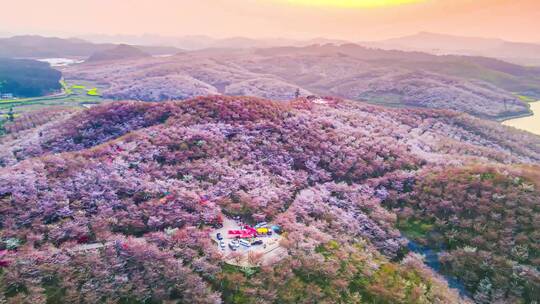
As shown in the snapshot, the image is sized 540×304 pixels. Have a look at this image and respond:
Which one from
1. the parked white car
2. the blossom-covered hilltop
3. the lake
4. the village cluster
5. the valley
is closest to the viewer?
the blossom-covered hilltop

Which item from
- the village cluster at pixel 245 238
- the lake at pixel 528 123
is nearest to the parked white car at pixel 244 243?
the village cluster at pixel 245 238

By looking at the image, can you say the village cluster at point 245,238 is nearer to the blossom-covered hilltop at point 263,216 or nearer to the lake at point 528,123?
the blossom-covered hilltop at point 263,216

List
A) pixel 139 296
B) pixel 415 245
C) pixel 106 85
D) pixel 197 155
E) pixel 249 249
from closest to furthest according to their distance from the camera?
pixel 139 296, pixel 249 249, pixel 415 245, pixel 197 155, pixel 106 85

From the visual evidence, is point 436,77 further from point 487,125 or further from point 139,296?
point 139,296

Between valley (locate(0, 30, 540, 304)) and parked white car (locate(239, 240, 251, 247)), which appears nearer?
valley (locate(0, 30, 540, 304))

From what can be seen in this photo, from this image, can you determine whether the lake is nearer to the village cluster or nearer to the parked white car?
the village cluster

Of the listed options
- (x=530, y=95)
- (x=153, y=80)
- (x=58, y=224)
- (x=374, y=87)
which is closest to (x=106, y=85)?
(x=153, y=80)

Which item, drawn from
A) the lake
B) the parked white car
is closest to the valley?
the parked white car

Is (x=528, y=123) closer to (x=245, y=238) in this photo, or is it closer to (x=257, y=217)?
(x=257, y=217)

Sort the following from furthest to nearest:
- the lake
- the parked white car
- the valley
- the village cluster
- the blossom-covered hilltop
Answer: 1. the lake
2. the parked white car
3. the village cluster
4. the valley
5. the blossom-covered hilltop

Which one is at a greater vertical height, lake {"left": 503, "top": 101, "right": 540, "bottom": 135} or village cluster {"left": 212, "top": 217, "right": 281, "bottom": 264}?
village cluster {"left": 212, "top": 217, "right": 281, "bottom": 264}
